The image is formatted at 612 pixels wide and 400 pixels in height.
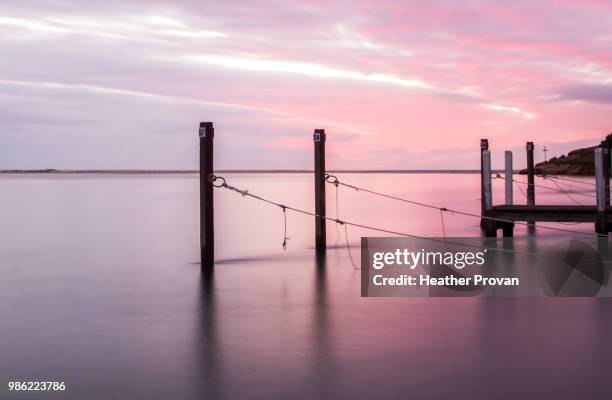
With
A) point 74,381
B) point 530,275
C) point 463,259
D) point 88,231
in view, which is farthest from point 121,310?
point 88,231

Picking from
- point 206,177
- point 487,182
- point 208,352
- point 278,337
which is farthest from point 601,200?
point 208,352

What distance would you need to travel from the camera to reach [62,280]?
19.2 metres

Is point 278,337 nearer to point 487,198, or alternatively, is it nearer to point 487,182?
point 487,198

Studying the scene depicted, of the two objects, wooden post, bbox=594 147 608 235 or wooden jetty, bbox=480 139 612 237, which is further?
wooden jetty, bbox=480 139 612 237

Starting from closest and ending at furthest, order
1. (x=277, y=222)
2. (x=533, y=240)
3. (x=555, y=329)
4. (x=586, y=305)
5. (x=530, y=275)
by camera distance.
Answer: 1. (x=555, y=329)
2. (x=586, y=305)
3. (x=530, y=275)
4. (x=533, y=240)
5. (x=277, y=222)

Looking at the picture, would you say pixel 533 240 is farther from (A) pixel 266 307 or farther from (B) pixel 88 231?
(B) pixel 88 231

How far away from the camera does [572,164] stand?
495ft

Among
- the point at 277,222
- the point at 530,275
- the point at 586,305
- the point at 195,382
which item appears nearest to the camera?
the point at 195,382

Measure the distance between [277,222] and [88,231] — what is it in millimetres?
9873

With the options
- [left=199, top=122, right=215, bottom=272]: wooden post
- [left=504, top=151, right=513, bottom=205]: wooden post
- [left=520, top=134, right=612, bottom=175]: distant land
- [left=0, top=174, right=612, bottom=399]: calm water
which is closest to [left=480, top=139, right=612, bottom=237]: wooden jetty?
[left=504, top=151, right=513, bottom=205]: wooden post

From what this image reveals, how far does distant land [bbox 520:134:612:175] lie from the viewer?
14400 cm

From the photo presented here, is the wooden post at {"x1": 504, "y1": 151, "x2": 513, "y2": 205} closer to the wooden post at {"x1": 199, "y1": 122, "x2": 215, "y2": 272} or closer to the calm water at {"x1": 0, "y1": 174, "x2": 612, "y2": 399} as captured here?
the calm water at {"x1": 0, "y1": 174, "x2": 612, "y2": 399}

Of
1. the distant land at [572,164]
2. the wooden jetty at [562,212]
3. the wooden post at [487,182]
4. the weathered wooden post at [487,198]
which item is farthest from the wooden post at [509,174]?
the distant land at [572,164]

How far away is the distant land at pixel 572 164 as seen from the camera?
144 m
